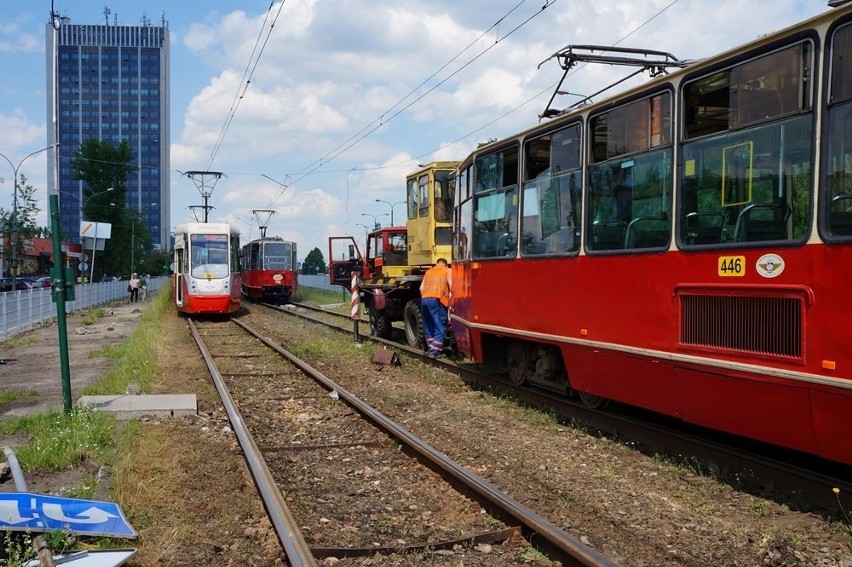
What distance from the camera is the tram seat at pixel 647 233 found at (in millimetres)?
6578

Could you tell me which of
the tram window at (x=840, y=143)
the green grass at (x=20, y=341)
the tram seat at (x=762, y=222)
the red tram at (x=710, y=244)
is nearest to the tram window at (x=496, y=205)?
the red tram at (x=710, y=244)

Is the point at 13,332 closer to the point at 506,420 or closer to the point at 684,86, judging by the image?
the point at 506,420

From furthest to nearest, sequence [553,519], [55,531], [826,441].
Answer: [553,519], [826,441], [55,531]

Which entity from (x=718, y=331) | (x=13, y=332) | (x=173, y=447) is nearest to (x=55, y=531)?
(x=173, y=447)

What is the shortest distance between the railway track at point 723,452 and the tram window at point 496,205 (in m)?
1.84

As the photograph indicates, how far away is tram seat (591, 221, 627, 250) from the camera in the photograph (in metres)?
7.25

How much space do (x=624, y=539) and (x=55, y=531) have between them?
3.40 m

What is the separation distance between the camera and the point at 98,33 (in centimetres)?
17612

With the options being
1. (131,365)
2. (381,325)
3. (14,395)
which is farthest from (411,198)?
(14,395)

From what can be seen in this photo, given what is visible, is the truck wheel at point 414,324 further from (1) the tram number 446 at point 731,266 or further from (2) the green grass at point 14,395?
(1) the tram number 446 at point 731,266

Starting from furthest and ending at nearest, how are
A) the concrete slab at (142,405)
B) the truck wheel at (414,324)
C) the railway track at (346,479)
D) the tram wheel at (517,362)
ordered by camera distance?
the truck wheel at (414,324), the tram wheel at (517,362), the concrete slab at (142,405), the railway track at (346,479)

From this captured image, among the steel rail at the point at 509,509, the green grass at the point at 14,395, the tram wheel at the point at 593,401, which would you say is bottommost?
the green grass at the point at 14,395

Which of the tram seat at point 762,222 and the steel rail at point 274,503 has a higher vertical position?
the tram seat at point 762,222

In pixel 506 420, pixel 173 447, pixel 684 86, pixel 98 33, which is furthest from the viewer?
pixel 98 33
